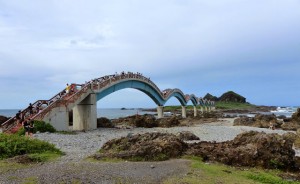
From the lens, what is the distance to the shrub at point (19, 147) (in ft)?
46.2

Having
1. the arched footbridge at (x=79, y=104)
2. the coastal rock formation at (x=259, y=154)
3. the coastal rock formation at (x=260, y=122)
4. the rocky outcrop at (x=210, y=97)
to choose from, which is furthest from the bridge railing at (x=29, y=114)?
the rocky outcrop at (x=210, y=97)

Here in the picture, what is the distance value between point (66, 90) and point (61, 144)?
13.2m

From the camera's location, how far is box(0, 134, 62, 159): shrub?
14095 millimetres

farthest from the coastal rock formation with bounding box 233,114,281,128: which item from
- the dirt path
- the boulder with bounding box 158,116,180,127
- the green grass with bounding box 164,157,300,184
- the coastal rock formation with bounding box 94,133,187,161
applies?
the dirt path

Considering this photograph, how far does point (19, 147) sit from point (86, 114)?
19.0 metres

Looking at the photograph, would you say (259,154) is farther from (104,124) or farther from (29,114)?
(104,124)

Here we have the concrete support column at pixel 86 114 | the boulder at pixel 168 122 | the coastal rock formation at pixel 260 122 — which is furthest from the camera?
the coastal rock formation at pixel 260 122

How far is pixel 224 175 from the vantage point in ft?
34.9

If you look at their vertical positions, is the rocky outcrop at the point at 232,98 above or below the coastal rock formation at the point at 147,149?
above

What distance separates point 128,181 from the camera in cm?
973

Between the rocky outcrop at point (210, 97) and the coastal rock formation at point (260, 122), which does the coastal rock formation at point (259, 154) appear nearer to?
the coastal rock formation at point (260, 122)

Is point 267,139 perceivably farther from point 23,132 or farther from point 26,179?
point 23,132

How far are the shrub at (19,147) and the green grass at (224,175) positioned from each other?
6.80 m

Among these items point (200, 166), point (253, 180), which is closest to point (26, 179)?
point (200, 166)
